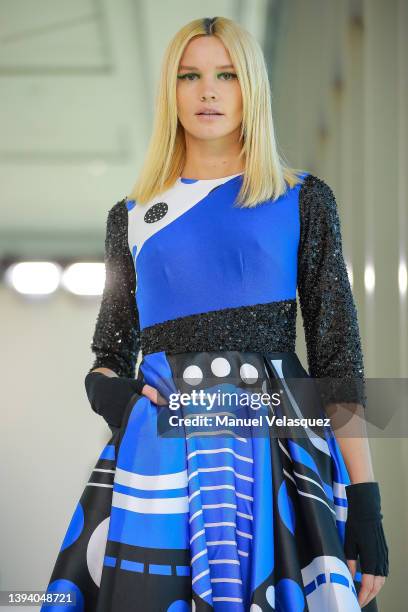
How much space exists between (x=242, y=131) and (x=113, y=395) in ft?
1.52

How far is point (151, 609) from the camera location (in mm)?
968

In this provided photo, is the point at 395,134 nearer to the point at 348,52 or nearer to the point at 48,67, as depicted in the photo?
the point at 348,52

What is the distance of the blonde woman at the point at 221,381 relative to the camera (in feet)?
3.28

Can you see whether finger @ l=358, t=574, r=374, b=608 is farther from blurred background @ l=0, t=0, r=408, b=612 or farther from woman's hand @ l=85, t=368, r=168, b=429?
blurred background @ l=0, t=0, r=408, b=612

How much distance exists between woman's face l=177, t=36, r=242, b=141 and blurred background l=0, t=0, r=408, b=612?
921 millimetres

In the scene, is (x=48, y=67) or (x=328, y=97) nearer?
(x=328, y=97)

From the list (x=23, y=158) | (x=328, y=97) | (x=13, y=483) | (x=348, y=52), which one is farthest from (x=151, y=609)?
(x=13, y=483)

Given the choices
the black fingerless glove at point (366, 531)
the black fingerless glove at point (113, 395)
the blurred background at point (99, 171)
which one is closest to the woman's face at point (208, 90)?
the black fingerless glove at point (113, 395)

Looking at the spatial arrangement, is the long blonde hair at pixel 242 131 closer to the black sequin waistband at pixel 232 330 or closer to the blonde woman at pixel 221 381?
the blonde woman at pixel 221 381

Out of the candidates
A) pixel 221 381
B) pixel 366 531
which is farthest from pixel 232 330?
pixel 366 531

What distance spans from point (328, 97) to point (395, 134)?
92cm

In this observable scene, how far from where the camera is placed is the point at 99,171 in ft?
20.1

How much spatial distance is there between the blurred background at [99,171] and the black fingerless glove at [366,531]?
1036 millimetres

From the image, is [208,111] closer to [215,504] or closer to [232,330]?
[232,330]
